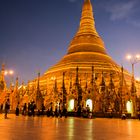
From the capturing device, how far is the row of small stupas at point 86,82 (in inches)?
1364

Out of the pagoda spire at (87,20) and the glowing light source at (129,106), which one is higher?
the pagoda spire at (87,20)

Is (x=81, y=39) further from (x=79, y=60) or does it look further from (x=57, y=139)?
(x=57, y=139)

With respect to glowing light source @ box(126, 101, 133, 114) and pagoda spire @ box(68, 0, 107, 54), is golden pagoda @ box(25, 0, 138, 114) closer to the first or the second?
pagoda spire @ box(68, 0, 107, 54)

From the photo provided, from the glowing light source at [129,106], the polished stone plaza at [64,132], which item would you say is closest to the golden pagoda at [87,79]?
the glowing light source at [129,106]

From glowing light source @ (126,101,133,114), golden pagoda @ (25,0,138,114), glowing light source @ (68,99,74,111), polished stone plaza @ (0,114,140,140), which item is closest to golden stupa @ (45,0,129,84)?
golden pagoda @ (25,0,138,114)

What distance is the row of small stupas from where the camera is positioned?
34.7 metres

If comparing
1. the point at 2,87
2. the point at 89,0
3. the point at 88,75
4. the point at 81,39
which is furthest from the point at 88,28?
the point at 2,87

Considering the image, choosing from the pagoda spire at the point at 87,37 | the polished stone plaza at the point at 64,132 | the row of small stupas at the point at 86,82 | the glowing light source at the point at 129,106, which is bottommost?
the polished stone plaza at the point at 64,132

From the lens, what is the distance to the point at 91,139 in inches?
290

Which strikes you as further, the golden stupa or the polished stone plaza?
the golden stupa

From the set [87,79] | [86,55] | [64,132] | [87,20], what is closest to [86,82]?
[87,79]

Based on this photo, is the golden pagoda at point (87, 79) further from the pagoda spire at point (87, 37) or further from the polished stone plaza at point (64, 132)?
the polished stone plaza at point (64, 132)

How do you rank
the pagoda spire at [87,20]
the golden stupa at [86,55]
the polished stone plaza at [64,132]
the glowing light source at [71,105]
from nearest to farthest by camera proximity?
the polished stone plaza at [64,132] → the glowing light source at [71,105] → the golden stupa at [86,55] → the pagoda spire at [87,20]

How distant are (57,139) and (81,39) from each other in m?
58.4
